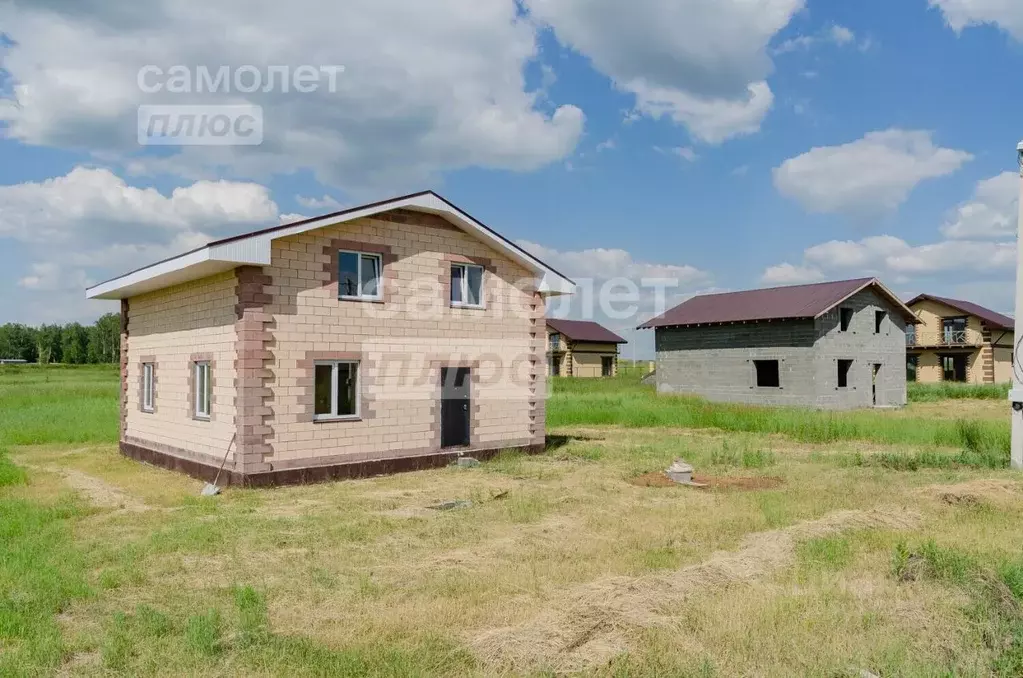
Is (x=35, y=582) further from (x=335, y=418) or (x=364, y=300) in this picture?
(x=364, y=300)

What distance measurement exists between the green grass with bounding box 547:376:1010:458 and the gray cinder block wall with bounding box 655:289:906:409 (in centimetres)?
247

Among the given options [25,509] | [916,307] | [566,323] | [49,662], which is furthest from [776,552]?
[566,323]

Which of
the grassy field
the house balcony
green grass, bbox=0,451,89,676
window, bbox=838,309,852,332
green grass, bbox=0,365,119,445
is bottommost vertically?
the grassy field

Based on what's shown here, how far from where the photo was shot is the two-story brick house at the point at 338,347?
1363 centimetres

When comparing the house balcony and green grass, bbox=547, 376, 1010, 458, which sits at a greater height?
the house balcony

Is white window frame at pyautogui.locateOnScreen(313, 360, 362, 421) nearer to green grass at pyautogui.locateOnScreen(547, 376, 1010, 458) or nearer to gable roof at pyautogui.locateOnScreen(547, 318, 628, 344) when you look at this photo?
green grass at pyautogui.locateOnScreen(547, 376, 1010, 458)

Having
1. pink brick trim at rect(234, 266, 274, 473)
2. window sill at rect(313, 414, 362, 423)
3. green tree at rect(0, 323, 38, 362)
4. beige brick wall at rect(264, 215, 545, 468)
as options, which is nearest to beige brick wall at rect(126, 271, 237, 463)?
pink brick trim at rect(234, 266, 274, 473)

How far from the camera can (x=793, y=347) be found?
1270 inches

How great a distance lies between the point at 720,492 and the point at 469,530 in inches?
205

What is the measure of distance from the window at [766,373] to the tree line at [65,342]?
116568mm

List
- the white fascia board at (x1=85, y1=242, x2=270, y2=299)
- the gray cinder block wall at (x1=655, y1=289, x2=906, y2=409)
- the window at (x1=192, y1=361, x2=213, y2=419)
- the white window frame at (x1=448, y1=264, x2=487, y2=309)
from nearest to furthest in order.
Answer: the white fascia board at (x1=85, y1=242, x2=270, y2=299) → the window at (x1=192, y1=361, x2=213, y2=419) → the white window frame at (x1=448, y1=264, x2=487, y2=309) → the gray cinder block wall at (x1=655, y1=289, x2=906, y2=409)

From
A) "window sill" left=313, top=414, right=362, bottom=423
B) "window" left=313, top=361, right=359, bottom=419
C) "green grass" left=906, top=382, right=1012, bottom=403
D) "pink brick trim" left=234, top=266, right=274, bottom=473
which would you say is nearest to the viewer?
"pink brick trim" left=234, top=266, right=274, bottom=473

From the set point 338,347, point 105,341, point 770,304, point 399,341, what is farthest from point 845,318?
point 105,341

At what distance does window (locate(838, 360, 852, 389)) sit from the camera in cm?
3322
